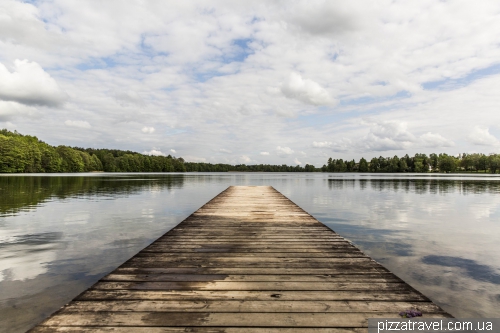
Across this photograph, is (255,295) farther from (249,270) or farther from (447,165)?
(447,165)

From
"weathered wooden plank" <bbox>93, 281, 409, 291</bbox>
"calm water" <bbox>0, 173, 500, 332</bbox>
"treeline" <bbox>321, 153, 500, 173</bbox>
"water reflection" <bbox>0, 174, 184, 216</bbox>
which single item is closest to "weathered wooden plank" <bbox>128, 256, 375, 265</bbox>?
"weathered wooden plank" <bbox>93, 281, 409, 291</bbox>

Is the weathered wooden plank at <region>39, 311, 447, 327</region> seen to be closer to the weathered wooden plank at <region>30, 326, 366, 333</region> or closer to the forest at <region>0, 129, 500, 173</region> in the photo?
the weathered wooden plank at <region>30, 326, 366, 333</region>

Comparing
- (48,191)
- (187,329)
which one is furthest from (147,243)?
(48,191)

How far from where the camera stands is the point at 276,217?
34.0ft

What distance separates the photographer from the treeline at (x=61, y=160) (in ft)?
256

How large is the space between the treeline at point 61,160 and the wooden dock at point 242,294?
95.0m

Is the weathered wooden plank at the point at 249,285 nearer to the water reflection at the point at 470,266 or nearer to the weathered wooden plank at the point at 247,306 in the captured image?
the weathered wooden plank at the point at 247,306

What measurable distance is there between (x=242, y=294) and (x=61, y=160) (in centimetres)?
11383

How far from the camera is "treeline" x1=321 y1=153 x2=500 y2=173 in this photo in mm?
129125

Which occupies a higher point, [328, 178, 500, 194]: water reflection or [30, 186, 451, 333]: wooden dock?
[30, 186, 451, 333]: wooden dock

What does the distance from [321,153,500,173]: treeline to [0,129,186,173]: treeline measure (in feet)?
326

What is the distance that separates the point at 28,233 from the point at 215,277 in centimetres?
935

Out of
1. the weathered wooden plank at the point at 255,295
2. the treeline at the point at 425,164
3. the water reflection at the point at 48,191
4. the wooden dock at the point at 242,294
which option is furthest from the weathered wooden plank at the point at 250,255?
the treeline at the point at 425,164

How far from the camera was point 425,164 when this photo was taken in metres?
145
